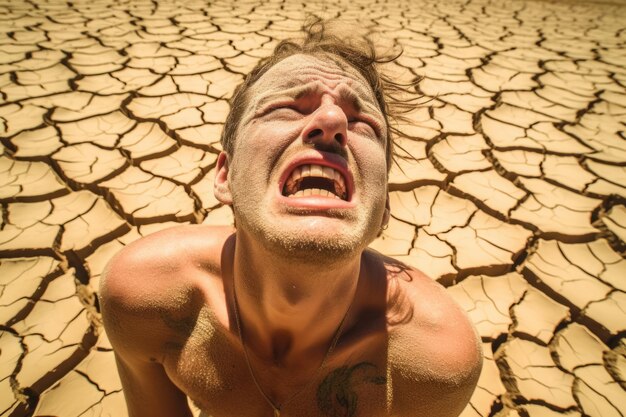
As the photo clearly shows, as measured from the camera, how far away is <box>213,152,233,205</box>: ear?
100 cm

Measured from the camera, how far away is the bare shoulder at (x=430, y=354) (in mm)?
917

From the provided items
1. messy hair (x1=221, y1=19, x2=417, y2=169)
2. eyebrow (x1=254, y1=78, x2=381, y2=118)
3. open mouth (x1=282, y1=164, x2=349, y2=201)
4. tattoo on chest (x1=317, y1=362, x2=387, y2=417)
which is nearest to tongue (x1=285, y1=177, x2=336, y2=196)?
open mouth (x1=282, y1=164, x2=349, y2=201)

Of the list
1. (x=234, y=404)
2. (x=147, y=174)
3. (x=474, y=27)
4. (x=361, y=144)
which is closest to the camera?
(x=361, y=144)

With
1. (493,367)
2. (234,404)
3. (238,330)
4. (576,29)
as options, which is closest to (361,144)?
(238,330)

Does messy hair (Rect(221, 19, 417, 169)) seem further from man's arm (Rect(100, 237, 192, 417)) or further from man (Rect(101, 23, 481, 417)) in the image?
man's arm (Rect(100, 237, 192, 417))

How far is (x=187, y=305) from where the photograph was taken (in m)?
1.00

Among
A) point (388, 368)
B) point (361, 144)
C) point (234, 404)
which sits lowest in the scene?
point (234, 404)

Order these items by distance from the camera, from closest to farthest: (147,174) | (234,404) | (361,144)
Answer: (361,144) → (234,404) → (147,174)

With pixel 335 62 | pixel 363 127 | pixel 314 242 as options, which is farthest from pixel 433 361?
pixel 335 62

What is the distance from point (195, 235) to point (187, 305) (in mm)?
231

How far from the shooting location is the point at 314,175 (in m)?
0.80

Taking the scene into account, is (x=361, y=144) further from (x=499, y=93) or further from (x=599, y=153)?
(x=499, y=93)

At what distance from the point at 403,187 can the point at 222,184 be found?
62.7 inches

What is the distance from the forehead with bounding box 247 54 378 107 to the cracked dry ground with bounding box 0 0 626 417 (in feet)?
1.50
